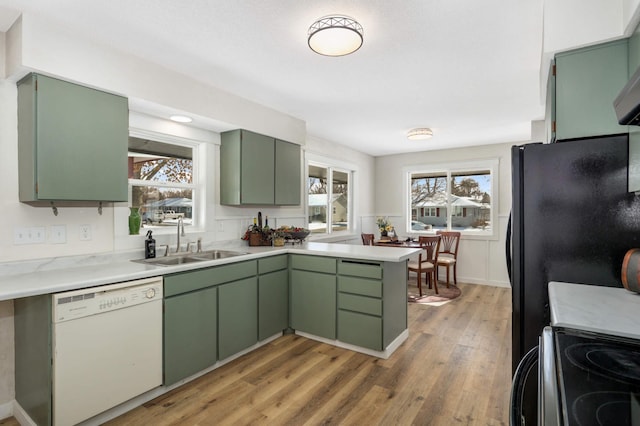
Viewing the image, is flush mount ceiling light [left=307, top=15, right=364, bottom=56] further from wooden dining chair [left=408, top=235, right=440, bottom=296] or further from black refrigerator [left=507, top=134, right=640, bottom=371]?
wooden dining chair [left=408, top=235, right=440, bottom=296]

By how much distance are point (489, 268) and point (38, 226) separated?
5990 mm

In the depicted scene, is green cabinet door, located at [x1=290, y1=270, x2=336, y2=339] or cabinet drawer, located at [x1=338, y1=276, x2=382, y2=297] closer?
cabinet drawer, located at [x1=338, y1=276, x2=382, y2=297]

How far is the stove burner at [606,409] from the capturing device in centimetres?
77

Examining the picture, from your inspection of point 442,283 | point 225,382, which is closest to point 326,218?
point 442,283

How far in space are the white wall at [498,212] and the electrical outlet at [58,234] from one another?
5.04 meters

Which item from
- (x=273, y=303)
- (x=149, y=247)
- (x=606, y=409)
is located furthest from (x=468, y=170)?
(x=606, y=409)

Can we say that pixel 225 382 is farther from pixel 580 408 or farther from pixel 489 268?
pixel 489 268

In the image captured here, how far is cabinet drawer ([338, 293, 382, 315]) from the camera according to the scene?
9.38 ft

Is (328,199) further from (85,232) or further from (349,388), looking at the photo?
(85,232)

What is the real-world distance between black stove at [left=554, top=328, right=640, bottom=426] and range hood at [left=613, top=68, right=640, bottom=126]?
0.74m

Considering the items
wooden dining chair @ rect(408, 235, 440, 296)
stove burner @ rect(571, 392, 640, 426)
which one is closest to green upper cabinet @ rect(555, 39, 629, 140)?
stove burner @ rect(571, 392, 640, 426)

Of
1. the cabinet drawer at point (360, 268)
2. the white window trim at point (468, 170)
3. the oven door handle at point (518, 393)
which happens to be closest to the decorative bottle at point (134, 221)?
the cabinet drawer at point (360, 268)

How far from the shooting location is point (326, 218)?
563 centimetres

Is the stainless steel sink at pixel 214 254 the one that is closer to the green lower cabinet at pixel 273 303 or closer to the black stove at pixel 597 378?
the green lower cabinet at pixel 273 303
